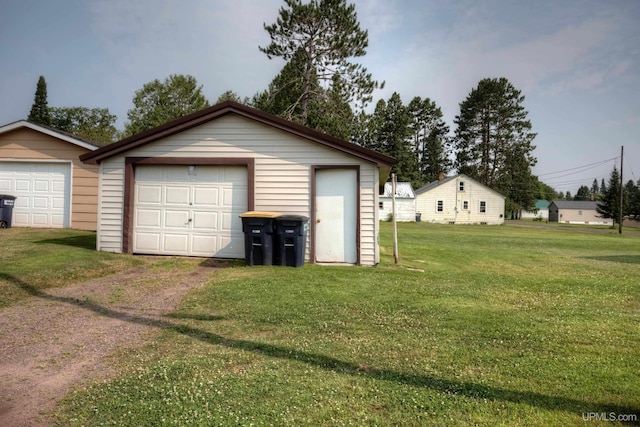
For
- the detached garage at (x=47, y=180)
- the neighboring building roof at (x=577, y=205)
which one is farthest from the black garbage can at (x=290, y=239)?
the neighboring building roof at (x=577, y=205)

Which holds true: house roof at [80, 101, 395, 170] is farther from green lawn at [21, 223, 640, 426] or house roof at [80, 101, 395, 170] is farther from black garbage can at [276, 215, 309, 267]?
green lawn at [21, 223, 640, 426]

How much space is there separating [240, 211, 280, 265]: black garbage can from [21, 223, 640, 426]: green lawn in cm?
166

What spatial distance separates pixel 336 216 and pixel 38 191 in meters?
11.3

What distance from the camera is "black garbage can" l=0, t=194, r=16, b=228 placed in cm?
1243

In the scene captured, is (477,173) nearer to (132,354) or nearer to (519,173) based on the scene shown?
(519,173)

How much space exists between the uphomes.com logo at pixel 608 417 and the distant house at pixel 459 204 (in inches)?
1637

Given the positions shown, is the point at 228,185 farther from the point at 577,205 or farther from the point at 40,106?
the point at 577,205

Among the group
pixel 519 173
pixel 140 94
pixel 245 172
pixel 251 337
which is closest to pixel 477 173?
pixel 519 173

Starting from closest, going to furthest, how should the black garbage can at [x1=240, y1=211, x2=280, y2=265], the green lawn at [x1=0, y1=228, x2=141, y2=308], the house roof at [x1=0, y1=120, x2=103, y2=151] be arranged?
the green lawn at [x1=0, y1=228, x2=141, y2=308], the black garbage can at [x1=240, y1=211, x2=280, y2=265], the house roof at [x1=0, y1=120, x2=103, y2=151]

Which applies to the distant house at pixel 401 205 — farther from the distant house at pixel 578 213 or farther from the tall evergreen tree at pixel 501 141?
the distant house at pixel 578 213

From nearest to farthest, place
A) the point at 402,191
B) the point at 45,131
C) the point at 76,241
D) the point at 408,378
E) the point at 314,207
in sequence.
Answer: the point at 408,378 < the point at 314,207 < the point at 76,241 < the point at 45,131 < the point at 402,191

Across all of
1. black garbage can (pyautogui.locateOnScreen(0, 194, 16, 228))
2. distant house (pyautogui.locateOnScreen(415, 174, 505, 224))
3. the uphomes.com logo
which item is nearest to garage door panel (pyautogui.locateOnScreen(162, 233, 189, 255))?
black garbage can (pyautogui.locateOnScreen(0, 194, 16, 228))

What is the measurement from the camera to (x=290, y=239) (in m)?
8.20

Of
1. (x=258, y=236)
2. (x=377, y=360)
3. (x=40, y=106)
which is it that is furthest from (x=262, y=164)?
(x=40, y=106)
